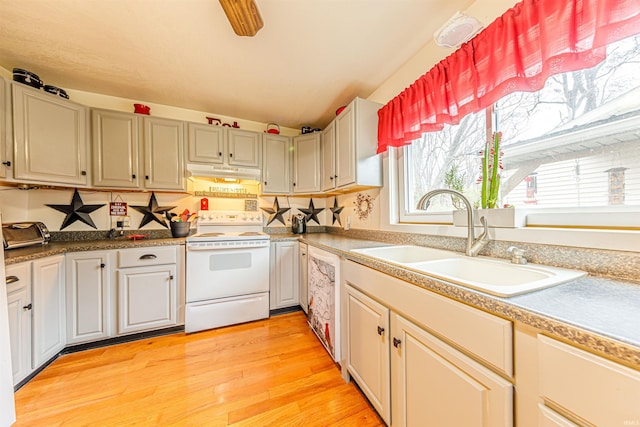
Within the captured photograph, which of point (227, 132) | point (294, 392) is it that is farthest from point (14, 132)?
point (294, 392)

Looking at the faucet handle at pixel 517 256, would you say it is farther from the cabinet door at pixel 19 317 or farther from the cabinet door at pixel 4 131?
the cabinet door at pixel 4 131

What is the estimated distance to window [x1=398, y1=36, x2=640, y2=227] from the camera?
2.74 feet

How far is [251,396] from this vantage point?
130cm

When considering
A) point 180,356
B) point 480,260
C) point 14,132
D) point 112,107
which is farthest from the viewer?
point 112,107

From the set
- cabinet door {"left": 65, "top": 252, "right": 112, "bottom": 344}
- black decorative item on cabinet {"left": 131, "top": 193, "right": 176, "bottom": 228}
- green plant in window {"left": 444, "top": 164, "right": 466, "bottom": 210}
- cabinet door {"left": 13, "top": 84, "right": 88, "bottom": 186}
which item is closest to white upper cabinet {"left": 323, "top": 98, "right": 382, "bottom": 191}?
green plant in window {"left": 444, "top": 164, "right": 466, "bottom": 210}

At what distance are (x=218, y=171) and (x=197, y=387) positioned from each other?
5.73ft

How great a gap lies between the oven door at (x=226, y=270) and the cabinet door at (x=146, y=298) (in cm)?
16

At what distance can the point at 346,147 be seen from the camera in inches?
80.7

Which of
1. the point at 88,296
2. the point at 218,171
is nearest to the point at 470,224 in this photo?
the point at 218,171

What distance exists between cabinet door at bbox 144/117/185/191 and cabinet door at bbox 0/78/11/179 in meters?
0.77

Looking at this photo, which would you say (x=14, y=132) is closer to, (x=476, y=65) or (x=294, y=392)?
(x=294, y=392)

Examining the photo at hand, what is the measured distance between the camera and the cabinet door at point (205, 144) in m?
2.27

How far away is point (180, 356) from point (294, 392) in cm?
97

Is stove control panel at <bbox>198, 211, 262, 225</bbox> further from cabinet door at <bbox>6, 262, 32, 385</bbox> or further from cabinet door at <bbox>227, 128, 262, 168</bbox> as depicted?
cabinet door at <bbox>6, 262, 32, 385</bbox>
